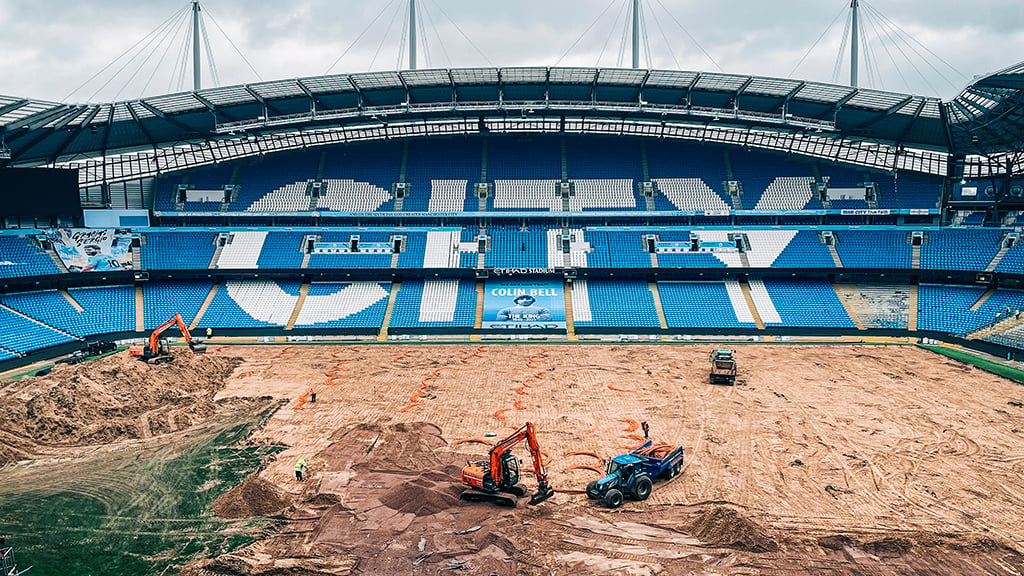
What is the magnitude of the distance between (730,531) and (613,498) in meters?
3.25

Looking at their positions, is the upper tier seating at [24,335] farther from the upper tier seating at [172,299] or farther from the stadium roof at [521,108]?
the stadium roof at [521,108]

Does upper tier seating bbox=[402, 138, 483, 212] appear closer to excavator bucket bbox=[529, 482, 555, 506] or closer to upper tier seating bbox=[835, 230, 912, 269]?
upper tier seating bbox=[835, 230, 912, 269]

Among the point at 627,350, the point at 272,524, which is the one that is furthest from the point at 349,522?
the point at 627,350

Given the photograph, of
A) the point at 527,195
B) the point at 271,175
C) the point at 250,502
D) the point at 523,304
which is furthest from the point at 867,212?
the point at 271,175

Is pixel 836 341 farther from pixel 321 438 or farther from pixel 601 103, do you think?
pixel 321 438

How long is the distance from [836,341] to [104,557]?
1826 inches

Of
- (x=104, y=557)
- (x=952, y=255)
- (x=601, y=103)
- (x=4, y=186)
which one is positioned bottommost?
(x=104, y=557)

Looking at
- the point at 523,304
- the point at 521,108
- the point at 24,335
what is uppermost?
the point at 521,108

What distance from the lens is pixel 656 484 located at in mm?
19141

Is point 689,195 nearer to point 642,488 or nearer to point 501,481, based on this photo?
point 642,488

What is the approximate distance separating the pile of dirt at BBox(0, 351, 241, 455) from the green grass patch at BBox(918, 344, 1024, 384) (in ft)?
139

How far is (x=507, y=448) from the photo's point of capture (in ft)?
58.5

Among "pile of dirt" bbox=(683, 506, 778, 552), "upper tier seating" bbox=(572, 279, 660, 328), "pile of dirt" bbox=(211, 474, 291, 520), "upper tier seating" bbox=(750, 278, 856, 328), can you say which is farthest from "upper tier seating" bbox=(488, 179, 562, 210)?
"pile of dirt" bbox=(683, 506, 778, 552)

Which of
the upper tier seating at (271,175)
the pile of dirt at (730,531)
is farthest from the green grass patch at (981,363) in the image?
the upper tier seating at (271,175)
